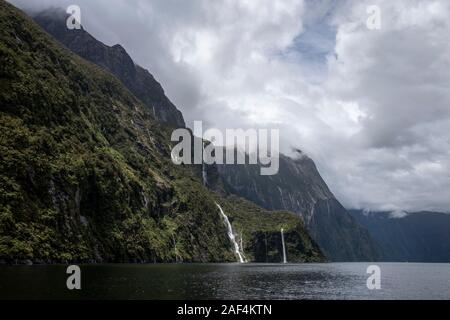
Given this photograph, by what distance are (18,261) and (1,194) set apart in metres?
29.2

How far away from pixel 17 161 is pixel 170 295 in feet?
455

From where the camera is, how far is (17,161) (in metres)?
193

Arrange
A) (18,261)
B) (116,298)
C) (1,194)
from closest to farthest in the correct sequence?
1. (116,298)
2. (18,261)
3. (1,194)

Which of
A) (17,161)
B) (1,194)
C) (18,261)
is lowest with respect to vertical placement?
(18,261)

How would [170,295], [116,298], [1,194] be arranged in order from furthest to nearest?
[1,194] < [170,295] < [116,298]
